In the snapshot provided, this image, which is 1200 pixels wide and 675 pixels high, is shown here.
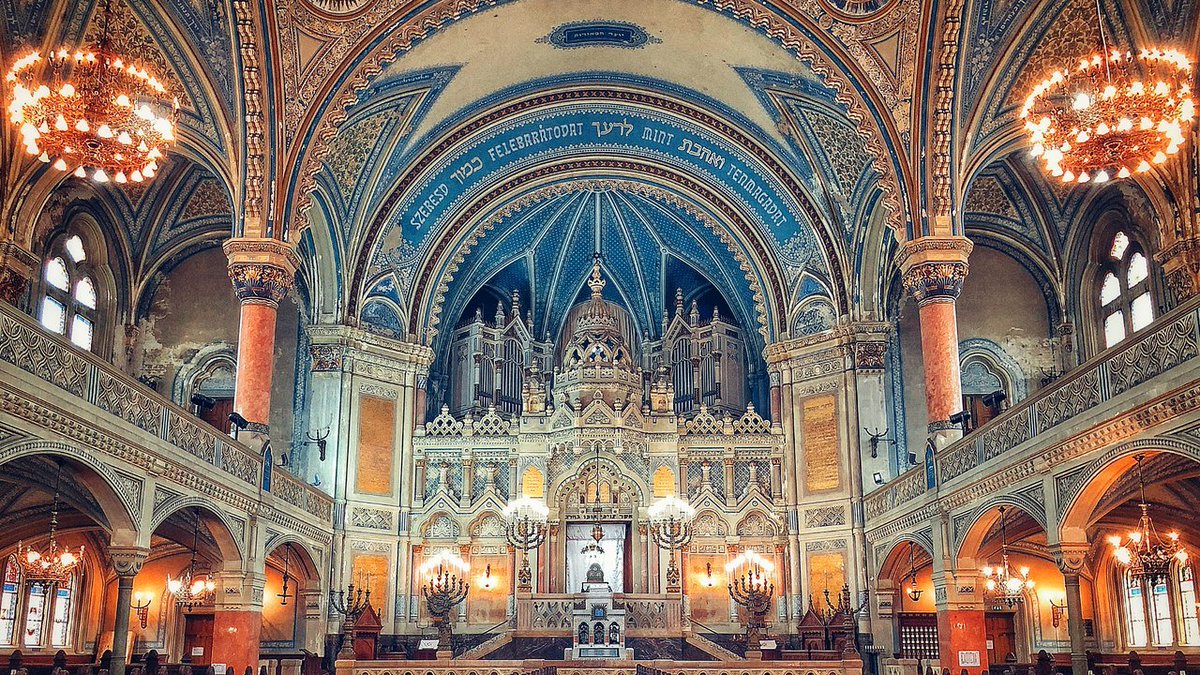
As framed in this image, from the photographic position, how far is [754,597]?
955 inches

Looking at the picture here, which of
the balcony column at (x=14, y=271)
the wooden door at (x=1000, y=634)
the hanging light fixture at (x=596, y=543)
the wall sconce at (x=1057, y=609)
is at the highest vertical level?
the balcony column at (x=14, y=271)

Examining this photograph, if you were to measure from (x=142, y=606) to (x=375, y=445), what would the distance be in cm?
598

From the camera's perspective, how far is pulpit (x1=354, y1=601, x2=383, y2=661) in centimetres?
2203

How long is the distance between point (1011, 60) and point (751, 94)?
20.4 ft

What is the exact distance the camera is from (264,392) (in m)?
20.7

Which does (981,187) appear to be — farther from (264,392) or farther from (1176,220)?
(264,392)

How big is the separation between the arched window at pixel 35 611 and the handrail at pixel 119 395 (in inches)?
208

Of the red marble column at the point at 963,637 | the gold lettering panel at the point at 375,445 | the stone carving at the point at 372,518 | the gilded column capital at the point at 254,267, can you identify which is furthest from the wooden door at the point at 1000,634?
the gilded column capital at the point at 254,267

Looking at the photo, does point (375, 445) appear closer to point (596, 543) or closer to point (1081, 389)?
point (596, 543)

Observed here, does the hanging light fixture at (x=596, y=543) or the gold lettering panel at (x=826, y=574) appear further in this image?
the hanging light fixture at (x=596, y=543)

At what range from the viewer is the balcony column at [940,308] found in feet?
66.6

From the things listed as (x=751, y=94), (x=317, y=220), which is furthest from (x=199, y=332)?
(x=751, y=94)

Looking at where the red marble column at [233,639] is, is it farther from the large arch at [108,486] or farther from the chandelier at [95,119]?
the chandelier at [95,119]

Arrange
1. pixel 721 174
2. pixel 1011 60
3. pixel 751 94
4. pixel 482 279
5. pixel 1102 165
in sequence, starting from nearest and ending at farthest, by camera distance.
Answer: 1. pixel 1102 165
2. pixel 1011 60
3. pixel 751 94
4. pixel 721 174
5. pixel 482 279
